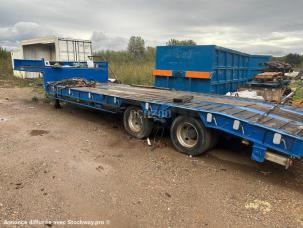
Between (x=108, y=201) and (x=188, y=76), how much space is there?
538cm

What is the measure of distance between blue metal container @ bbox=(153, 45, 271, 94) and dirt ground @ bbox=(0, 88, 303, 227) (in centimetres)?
290

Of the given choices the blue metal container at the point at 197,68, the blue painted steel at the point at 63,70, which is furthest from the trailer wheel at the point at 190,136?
the blue painted steel at the point at 63,70

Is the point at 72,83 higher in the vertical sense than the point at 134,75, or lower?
lower

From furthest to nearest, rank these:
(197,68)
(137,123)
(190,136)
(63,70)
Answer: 1. (63,70)
2. (197,68)
3. (137,123)
4. (190,136)

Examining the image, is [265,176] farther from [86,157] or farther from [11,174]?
[11,174]

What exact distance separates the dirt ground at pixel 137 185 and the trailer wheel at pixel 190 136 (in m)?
0.20

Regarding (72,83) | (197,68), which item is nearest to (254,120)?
(197,68)

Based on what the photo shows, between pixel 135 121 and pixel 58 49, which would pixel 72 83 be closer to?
pixel 135 121

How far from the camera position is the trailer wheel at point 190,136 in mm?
4426

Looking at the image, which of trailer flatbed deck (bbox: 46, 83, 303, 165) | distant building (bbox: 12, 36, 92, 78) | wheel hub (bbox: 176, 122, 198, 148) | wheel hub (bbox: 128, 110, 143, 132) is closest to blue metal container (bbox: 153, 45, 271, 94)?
trailer flatbed deck (bbox: 46, 83, 303, 165)

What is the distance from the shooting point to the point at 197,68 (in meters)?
7.66

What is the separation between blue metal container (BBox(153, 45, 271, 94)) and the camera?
7500 millimetres

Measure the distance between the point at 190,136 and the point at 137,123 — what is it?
1498mm

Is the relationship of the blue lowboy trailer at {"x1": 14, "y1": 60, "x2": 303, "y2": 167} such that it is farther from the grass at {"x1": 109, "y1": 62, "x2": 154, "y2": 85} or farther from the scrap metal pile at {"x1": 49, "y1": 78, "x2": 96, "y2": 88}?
the grass at {"x1": 109, "y1": 62, "x2": 154, "y2": 85}
